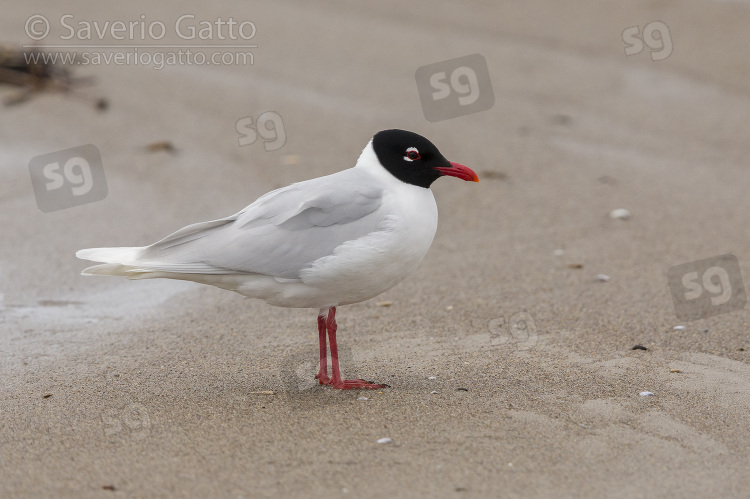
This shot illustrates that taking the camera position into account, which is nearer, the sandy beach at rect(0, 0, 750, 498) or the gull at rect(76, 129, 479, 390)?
the sandy beach at rect(0, 0, 750, 498)

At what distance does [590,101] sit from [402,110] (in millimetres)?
2101

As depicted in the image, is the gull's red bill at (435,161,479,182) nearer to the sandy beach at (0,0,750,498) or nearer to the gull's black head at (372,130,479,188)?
the gull's black head at (372,130,479,188)

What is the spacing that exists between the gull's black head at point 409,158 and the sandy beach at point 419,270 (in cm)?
104

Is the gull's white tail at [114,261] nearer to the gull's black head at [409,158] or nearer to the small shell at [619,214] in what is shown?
the gull's black head at [409,158]

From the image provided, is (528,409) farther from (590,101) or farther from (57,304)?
(590,101)

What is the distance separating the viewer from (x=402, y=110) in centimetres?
904

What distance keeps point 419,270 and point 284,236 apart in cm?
216

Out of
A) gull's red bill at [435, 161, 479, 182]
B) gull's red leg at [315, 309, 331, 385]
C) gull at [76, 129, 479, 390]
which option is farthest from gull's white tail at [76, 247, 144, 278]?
gull's red bill at [435, 161, 479, 182]

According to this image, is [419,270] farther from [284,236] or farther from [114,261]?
[114,261]

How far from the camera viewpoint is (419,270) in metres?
6.29

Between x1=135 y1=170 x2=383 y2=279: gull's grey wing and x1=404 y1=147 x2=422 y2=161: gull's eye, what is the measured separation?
0.26m

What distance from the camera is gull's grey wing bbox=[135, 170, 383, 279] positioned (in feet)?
13.9

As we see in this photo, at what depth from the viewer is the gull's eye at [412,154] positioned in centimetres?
445

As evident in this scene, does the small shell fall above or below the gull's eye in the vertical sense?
below
